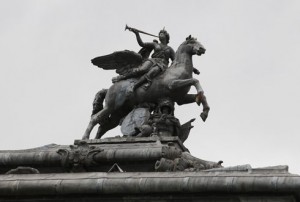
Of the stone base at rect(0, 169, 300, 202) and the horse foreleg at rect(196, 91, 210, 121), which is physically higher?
the horse foreleg at rect(196, 91, 210, 121)

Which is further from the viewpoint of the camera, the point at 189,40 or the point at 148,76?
the point at 189,40

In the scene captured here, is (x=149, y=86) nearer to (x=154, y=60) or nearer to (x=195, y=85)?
(x=154, y=60)

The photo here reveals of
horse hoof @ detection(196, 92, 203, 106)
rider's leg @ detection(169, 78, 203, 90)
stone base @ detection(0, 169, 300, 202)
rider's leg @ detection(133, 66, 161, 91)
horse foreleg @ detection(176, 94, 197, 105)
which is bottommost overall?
stone base @ detection(0, 169, 300, 202)

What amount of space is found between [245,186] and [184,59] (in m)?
10.2

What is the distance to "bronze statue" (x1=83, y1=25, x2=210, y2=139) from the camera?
3106cm

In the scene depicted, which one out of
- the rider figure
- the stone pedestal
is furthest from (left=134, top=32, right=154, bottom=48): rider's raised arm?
the stone pedestal

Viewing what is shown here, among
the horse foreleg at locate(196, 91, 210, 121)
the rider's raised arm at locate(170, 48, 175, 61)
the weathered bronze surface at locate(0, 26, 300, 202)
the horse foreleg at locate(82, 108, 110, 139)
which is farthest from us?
the rider's raised arm at locate(170, 48, 175, 61)

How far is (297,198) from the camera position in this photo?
2228 cm

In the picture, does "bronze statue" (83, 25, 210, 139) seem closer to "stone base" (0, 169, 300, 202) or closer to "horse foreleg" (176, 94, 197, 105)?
"horse foreleg" (176, 94, 197, 105)

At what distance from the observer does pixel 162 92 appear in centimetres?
3109

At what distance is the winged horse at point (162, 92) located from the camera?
102 feet

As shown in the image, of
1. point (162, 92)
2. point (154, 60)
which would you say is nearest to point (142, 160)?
point (162, 92)

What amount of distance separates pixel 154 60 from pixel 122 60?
122 centimetres

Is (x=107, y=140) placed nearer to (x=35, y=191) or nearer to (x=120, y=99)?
(x=120, y=99)
